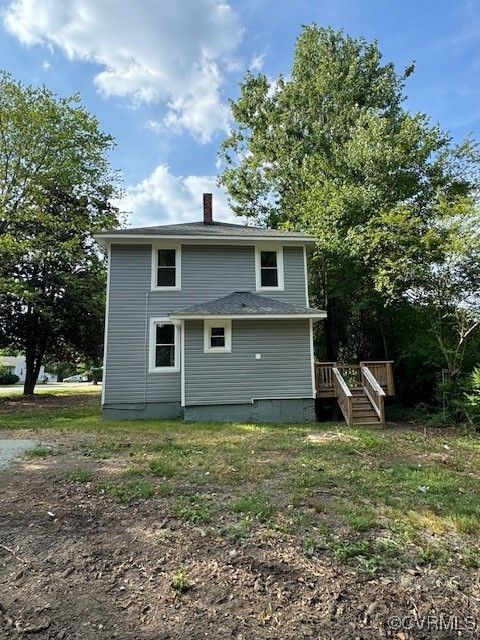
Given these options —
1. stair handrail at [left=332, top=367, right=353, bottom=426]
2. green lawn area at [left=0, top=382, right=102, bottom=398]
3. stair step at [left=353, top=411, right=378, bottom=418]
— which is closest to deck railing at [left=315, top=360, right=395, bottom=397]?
stair handrail at [left=332, top=367, right=353, bottom=426]

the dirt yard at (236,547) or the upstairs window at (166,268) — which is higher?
the upstairs window at (166,268)

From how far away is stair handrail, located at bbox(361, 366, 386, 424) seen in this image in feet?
36.3

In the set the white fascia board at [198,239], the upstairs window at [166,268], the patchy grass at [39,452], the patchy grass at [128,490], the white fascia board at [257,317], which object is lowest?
the patchy grass at [128,490]

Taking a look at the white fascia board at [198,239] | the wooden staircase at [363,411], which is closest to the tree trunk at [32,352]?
the white fascia board at [198,239]

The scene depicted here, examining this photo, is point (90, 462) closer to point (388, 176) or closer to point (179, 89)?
point (179, 89)

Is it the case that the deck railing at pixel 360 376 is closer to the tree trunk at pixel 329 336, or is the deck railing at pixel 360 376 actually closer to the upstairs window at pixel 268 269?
the upstairs window at pixel 268 269

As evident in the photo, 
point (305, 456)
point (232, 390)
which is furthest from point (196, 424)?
point (305, 456)

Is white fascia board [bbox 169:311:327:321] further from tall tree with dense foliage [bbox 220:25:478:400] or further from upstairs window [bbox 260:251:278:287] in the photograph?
tall tree with dense foliage [bbox 220:25:478:400]

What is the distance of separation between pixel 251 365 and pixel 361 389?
357cm

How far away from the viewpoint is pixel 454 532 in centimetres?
395

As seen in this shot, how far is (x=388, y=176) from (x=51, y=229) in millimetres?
15483

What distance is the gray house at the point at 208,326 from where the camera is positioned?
11688 millimetres

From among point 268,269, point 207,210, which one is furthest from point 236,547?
point 207,210

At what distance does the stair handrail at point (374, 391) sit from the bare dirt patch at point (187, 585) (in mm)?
8064
